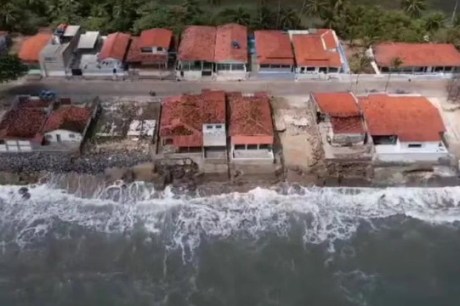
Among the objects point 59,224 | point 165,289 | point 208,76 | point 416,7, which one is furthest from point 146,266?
point 416,7

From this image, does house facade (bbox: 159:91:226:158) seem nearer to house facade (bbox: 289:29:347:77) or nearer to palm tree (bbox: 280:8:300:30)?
house facade (bbox: 289:29:347:77)

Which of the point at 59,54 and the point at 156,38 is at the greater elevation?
the point at 156,38

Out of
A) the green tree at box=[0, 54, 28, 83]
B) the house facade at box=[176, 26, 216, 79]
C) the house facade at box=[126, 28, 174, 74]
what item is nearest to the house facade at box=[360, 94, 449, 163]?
the house facade at box=[176, 26, 216, 79]

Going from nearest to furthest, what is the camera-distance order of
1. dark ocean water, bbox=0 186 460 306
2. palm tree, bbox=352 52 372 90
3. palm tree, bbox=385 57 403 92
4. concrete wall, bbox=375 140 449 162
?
dark ocean water, bbox=0 186 460 306 → concrete wall, bbox=375 140 449 162 → palm tree, bbox=385 57 403 92 → palm tree, bbox=352 52 372 90

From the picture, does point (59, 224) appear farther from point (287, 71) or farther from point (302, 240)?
point (287, 71)

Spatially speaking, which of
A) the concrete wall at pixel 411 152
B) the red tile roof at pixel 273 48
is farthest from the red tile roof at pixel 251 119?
the concrete wall at pixel 411 152

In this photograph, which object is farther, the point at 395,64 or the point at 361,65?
the point at 361,65

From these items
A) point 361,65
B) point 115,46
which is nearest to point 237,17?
point 115,46

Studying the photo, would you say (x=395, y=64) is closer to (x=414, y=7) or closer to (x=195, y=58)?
(x=414, y=7)
